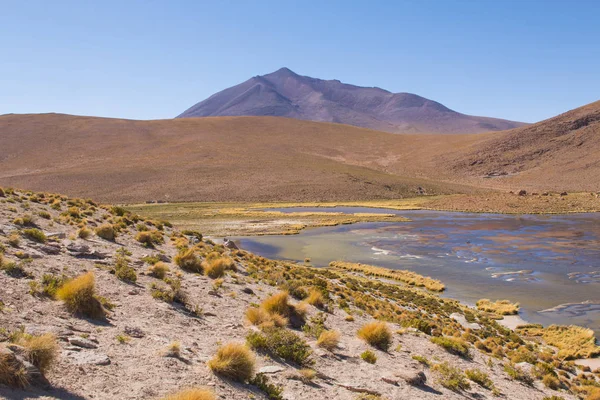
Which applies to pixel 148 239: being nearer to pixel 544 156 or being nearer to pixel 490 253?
pixel 490 253

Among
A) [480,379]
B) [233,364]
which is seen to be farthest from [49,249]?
[480,379]

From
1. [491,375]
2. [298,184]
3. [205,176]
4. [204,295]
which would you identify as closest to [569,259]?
[491,375]

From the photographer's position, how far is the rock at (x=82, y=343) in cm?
786

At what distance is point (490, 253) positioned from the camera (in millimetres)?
37062

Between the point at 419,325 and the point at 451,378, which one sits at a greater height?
the point at 451,378

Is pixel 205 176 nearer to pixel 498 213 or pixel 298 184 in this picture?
pixel 298 184

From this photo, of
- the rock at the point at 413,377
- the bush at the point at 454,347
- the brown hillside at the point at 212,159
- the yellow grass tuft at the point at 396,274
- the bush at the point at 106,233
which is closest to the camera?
the rock at the point at 413,377

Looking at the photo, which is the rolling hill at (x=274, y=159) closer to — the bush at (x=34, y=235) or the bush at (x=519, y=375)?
the bush at (x=34, y=235)

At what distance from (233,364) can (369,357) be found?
4443 mm

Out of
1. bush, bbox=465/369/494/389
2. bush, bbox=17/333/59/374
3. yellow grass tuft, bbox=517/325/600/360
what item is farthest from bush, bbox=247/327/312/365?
yellow grass tuft, bbox=517/325/600/360

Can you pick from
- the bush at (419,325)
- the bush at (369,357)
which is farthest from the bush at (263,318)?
the bush at (419,325)

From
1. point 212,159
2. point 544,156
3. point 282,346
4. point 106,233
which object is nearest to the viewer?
point 282,346

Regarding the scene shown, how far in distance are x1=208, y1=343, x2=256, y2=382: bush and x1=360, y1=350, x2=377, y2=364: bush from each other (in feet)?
13.0

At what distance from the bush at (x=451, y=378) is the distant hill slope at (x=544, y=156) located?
99.4 metres
